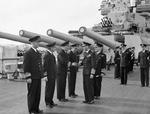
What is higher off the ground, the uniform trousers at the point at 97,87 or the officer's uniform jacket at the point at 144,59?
the officer's uniform jacket at the point at 144,59

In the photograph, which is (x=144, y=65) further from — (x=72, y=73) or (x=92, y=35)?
(x=72, y=73)

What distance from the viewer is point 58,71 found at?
793 centimetres

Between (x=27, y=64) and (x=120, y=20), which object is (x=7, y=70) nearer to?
(x=27, y=64)

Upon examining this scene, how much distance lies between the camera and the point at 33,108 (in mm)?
6234

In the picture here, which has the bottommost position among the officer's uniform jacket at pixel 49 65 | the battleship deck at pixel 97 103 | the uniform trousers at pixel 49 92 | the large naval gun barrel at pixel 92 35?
the battleship deck at pixel 97 103

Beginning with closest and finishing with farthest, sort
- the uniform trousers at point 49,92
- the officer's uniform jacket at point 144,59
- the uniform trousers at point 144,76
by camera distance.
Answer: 1. the uniform trousers at point 49,92
2. the uniform trousers at point 144,76
3. the officer's uniform jacket at point 144,59

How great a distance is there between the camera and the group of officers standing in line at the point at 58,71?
624cm

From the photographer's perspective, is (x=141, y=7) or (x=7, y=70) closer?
(x=7, y=70)

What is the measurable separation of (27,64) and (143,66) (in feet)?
20.1

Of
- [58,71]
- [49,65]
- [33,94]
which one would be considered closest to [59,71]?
[58,71]

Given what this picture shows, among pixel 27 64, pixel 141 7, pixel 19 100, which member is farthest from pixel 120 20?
pixel 27 64

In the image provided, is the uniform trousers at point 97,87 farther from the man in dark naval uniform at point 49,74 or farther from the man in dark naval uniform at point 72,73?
the man in dark naval uniform at point 49,74

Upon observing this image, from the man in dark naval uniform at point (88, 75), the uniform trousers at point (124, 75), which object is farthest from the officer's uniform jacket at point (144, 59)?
the man in dark naval uniform at point (88, 75)

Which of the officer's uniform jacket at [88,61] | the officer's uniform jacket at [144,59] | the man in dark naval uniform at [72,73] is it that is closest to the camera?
the officer's uniform jacket at [88,61]
